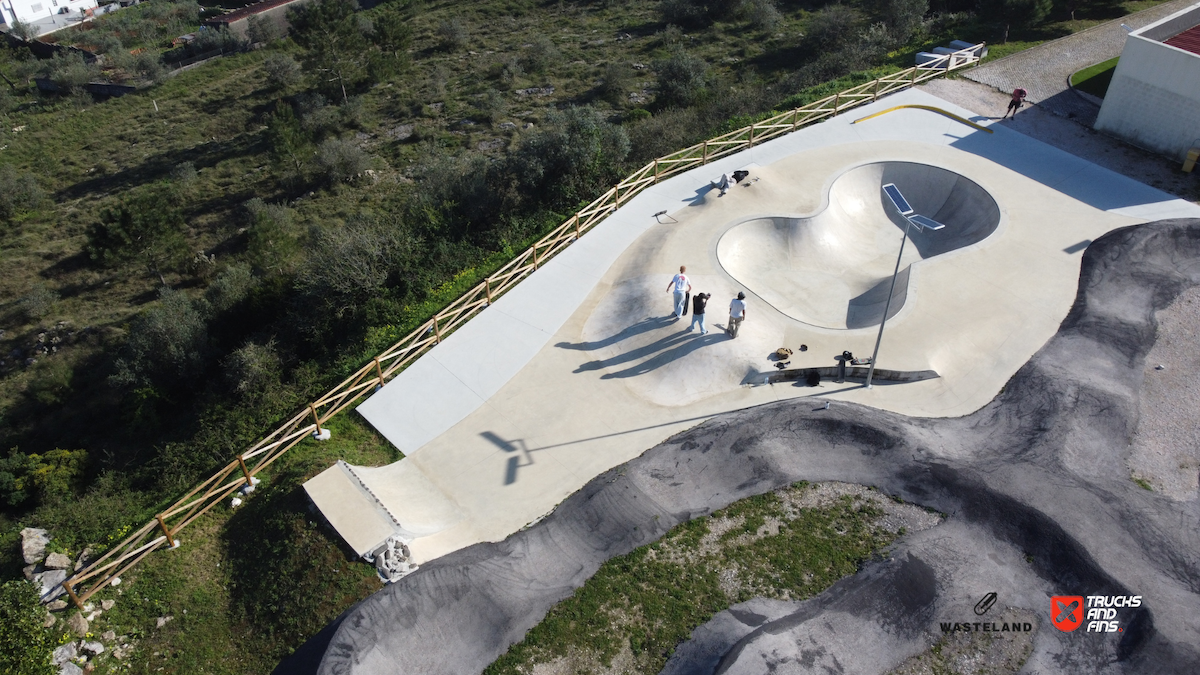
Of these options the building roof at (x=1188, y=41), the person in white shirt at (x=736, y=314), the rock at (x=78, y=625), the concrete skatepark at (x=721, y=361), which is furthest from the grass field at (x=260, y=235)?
the person in white shirt at (x=736, y=314)

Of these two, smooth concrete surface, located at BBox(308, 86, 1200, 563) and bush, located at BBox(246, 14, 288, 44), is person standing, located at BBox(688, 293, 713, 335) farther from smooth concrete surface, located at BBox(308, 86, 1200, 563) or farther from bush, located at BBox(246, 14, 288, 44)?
bush, located at BBox(246, 14, 288, 44)

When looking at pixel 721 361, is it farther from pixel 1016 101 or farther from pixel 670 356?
pixel 1016 101

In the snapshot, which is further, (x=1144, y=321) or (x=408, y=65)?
(x=408, y=65)

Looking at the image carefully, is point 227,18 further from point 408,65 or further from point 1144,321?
point 1144,321

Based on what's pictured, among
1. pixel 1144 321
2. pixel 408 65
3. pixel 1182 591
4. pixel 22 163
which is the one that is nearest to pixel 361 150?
pixel 408 65

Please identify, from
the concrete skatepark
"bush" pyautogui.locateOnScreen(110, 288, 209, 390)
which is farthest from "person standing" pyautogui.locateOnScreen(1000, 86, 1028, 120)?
"bush" pyautogui.locateOnScreen(110, 288, 209, 390)

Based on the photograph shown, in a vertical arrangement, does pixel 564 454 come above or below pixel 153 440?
above

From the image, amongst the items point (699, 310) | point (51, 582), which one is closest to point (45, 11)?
point (51, 582)

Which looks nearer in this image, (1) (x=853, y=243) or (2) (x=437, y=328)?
(2) (x=437, y=328)

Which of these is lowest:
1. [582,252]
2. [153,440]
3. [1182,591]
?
[153,440]
